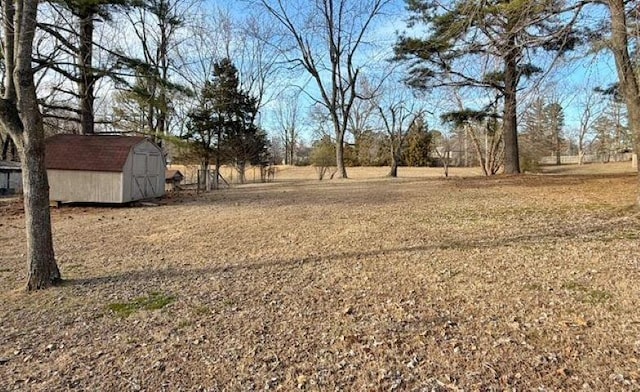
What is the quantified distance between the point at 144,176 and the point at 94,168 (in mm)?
1814

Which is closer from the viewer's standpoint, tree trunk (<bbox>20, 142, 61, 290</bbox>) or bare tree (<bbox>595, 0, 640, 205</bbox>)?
tree trunk (<bbox>20, 142, 61, 290</bbox>)


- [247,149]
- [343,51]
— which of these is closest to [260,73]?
[247,149]

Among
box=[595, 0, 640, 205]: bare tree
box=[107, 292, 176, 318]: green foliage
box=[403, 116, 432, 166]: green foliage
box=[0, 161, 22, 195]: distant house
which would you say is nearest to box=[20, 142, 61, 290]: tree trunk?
box=[107, 292, 176, 318]: green foliage

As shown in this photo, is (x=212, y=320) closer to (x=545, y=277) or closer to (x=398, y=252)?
(x=398, y=252)

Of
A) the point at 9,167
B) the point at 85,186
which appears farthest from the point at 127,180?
the point at 9,167

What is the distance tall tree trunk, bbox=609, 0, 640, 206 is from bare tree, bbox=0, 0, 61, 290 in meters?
8.19

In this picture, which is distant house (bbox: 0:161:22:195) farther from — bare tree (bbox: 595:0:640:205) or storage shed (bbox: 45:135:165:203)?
bare tree (bbox: 595:0:640:205)

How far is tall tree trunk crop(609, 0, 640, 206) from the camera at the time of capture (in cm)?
654

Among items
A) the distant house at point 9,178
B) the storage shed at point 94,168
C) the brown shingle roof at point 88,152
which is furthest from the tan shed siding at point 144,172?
the distant house at point 9,178

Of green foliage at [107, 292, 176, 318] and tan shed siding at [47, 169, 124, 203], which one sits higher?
tan shed siding at [47, 169, 124, 203]

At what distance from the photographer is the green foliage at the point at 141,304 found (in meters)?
3.71

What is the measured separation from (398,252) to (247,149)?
84.7 ft

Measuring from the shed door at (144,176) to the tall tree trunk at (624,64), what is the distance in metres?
13.0

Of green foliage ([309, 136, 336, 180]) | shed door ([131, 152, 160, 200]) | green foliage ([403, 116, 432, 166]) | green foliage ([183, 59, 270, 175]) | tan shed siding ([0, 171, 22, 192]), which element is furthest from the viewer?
green foliage ([403, 116, 432, 166])
